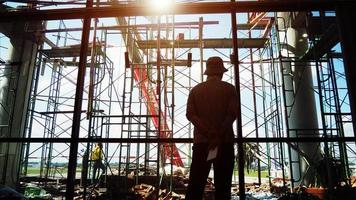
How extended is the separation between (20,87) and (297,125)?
10.5m

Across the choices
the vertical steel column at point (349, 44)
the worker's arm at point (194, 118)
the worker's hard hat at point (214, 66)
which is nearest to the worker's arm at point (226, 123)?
the worker's arm at point (194, 118)

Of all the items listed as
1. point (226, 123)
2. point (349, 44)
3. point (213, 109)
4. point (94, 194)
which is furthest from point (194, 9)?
point (94, 194)

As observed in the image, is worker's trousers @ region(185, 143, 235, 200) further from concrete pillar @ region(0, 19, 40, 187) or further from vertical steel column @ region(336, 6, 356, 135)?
concrete pillar @ region(0, 19, 40, 187)

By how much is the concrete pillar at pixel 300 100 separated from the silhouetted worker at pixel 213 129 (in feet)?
27.1

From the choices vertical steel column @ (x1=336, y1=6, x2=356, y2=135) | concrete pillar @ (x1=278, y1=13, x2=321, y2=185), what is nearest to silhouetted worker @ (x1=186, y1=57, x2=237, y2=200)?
vertical steel column @ (x1=336, y1=6, x2=356, y2=135)

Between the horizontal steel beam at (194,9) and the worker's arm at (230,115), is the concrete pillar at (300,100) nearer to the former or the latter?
the horizontal steel beam at (194,9)

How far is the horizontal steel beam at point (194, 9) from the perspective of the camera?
276 centimetres

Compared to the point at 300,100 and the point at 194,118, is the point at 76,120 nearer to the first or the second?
the point at 194,118

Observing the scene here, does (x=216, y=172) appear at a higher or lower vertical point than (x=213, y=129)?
lower

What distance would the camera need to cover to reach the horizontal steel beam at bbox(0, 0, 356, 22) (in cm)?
276

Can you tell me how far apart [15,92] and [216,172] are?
11.1 meters

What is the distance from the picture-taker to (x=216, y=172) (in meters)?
2.71

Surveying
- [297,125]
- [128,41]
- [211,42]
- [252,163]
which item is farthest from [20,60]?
[297,125]

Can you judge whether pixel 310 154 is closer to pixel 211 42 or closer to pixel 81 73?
pixel 211 42
